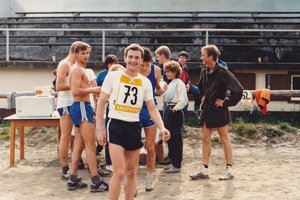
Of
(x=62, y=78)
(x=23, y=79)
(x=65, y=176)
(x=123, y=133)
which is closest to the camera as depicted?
(x=123, y=133)

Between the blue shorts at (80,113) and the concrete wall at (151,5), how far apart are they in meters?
10.3

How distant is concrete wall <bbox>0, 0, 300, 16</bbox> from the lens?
15945mm

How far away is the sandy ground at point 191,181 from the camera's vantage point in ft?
20.5

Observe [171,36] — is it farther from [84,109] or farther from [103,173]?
[84,109]

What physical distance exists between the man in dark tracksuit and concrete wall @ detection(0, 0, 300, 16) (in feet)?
31.5

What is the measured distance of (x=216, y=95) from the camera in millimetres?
6773

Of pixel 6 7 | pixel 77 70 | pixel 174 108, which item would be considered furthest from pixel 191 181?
pixel 6 7

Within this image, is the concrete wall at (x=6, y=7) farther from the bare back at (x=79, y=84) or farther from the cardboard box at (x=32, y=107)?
the bare back at (x=79, y=84)

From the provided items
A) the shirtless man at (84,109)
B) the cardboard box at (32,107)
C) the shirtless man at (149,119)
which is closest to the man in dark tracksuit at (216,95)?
the shirtless man at (149,119)

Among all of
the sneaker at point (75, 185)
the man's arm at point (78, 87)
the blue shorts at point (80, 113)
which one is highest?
the man's arm at point (78, 87)

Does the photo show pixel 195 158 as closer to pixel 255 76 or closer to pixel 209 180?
pixel 209 180

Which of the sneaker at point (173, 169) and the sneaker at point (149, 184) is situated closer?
the sneaker at point (149, 184)

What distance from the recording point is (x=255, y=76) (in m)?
11.6

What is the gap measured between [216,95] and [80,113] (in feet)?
5.73
